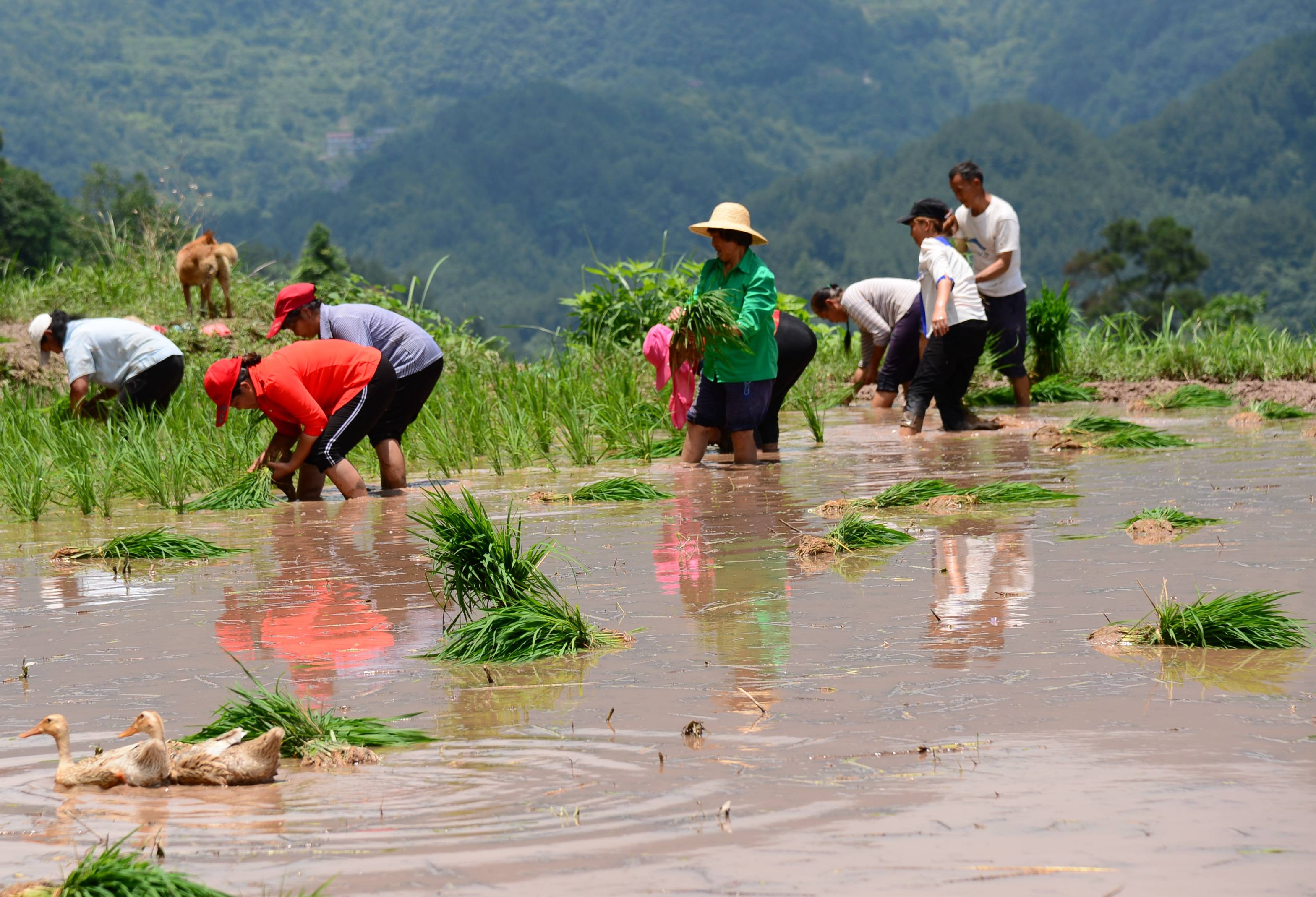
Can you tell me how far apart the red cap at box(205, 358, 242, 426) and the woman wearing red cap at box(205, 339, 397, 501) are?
46mm

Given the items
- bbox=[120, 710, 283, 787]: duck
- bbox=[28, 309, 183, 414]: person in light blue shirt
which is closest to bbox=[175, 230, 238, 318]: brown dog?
bbox=[28, 309, 183, 414]: person in light blue shirt

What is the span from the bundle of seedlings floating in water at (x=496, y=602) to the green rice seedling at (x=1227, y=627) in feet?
5.22

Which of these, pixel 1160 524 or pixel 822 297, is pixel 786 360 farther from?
pixel 1160 524

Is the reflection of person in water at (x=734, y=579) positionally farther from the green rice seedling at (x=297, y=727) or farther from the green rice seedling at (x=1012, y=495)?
the green rice seedling at (x=1012, y=495)

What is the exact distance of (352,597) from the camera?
5.48 meters

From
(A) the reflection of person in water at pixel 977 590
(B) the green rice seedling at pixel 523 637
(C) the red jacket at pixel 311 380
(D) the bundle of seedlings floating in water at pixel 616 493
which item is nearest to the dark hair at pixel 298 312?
(C) the red jacket at pixel 311 380

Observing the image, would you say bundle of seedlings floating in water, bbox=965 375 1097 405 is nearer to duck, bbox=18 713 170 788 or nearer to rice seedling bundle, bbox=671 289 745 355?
rice seedling bundle, bbox=671 289 745 355

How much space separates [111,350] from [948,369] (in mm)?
6125

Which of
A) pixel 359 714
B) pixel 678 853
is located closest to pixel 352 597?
pixel 359 714

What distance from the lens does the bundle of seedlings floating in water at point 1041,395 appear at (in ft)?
41.7

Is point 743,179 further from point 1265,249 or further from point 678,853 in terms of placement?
point 678,853

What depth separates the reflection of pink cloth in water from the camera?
9.51 metres

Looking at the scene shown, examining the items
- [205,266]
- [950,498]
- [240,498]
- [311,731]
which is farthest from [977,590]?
[205,266]

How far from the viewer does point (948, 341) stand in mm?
10461
